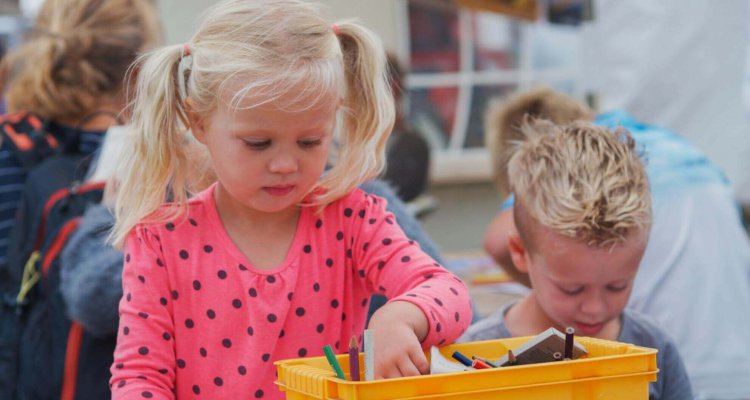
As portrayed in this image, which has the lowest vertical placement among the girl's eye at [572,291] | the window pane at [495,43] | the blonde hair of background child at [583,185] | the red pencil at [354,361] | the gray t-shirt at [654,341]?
the gray t-shirt at [654,341]

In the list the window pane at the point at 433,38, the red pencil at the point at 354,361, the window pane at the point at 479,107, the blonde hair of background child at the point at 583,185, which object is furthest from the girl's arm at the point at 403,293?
the window pane at the point at 479,107

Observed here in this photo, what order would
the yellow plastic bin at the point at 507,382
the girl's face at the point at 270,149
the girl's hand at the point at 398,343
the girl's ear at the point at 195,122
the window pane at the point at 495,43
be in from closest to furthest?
the yellow plastic bin at the point at 507,382 → the girl's hand at the point at 398,343 → the girl's face at the point at 270,149 → the girl's ear at the point at 195,122 → the window pane at the point at 495,43

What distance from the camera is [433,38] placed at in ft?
20.9

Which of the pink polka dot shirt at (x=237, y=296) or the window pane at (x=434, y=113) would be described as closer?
the pink polka dot shirt at (x=237, y=296)

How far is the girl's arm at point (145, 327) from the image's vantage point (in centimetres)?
166

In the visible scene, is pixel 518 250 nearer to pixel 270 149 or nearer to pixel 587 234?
pixel 587 234

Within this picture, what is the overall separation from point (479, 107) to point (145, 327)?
5.06 metres

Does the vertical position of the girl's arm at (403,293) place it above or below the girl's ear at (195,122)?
below

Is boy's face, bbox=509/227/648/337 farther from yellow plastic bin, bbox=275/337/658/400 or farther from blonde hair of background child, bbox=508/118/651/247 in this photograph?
yellow plastic bin, bbox=275/337/658/400

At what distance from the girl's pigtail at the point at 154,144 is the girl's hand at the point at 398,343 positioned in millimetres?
475

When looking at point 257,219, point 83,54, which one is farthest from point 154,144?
point 83,54

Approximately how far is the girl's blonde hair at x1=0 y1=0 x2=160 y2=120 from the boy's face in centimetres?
160

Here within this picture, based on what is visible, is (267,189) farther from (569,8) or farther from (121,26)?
(569,8)

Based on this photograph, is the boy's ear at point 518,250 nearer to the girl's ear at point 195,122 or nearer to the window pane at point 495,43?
the girl's ear at point 195,122
